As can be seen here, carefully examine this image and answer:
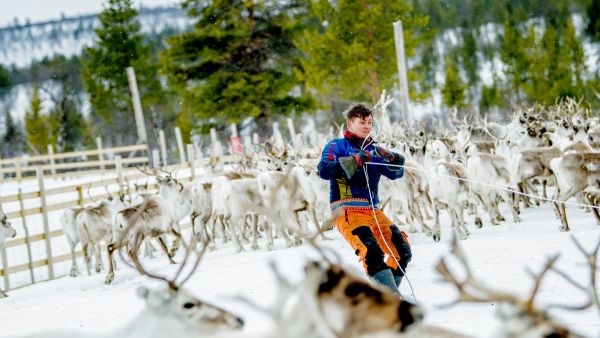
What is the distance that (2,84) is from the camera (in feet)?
177

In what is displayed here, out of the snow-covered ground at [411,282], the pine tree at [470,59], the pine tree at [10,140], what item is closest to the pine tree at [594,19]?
the pine tree at [470,59]

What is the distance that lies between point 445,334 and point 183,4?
27309mm

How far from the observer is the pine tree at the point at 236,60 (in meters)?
27.5

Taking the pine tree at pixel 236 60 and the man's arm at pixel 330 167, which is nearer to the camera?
the man's arm at pixel 330 167

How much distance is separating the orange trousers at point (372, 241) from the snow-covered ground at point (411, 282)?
349mm

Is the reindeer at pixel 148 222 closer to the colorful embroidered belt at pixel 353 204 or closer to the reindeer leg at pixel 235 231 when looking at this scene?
the reindeer leg at pixel 235 231

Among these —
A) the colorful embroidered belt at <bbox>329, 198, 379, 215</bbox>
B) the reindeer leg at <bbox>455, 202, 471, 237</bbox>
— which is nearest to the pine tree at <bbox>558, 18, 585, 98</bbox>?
the reindeer leg at <bbox>455, 202, 471, 237</bbox>

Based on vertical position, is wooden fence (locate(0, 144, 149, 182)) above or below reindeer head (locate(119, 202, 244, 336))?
above

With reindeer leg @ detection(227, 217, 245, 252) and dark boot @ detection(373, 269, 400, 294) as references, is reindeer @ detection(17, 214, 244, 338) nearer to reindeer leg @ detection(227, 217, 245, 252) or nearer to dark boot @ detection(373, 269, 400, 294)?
dark boot @ detection(373, 269, 400, 294)

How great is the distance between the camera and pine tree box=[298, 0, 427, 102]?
25.8 metres

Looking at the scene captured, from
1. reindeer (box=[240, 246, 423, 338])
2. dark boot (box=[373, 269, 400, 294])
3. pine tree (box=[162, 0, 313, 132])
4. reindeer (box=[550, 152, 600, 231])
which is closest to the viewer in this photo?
reindeer (box=[240, 246, 423, 338])

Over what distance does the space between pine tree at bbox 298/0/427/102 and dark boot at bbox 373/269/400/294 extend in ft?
69.3

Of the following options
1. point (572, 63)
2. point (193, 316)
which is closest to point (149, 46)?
point (572, 63)

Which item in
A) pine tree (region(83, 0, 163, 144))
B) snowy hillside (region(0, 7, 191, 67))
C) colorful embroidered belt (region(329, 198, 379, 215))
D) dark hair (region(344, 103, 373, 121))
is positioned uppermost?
snowy hillside (region(0, 7, 191, 67))
